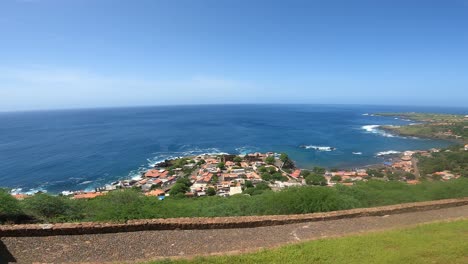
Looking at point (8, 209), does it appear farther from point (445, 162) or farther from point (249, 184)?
point (445, 162)

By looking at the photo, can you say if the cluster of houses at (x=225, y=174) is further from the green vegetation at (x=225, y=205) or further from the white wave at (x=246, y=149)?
the green vegetation at (x=225, y=205)

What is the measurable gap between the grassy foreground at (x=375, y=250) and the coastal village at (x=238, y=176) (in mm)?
23964

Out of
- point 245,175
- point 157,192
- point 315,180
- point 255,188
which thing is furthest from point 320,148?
point 157,192

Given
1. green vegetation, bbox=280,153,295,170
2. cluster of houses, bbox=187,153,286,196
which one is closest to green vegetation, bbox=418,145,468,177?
green vegetation, bbox=280,153,295,170

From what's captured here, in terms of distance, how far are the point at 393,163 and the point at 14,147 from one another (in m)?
81.2

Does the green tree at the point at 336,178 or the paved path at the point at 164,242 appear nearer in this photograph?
the paved path at the point at 164,242

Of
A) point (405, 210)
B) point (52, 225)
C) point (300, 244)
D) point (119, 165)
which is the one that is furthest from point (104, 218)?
point (119, 165)

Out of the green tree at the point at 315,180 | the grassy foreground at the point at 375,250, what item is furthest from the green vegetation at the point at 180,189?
the grassy foreground at the point at 375,250

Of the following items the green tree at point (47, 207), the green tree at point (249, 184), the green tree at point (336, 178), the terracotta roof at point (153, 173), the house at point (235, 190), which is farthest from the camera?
the terracotta roof at point (153, 173)

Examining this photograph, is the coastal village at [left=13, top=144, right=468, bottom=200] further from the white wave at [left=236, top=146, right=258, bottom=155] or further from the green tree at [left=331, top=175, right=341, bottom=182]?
the white wave at [left=236, top=146, right=258, bottom=155]

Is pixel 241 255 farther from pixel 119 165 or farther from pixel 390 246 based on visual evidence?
pixel 119 165

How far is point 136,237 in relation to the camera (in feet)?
32.4

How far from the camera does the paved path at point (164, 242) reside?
862 cm

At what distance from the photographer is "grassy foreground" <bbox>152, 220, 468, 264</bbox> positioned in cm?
745
